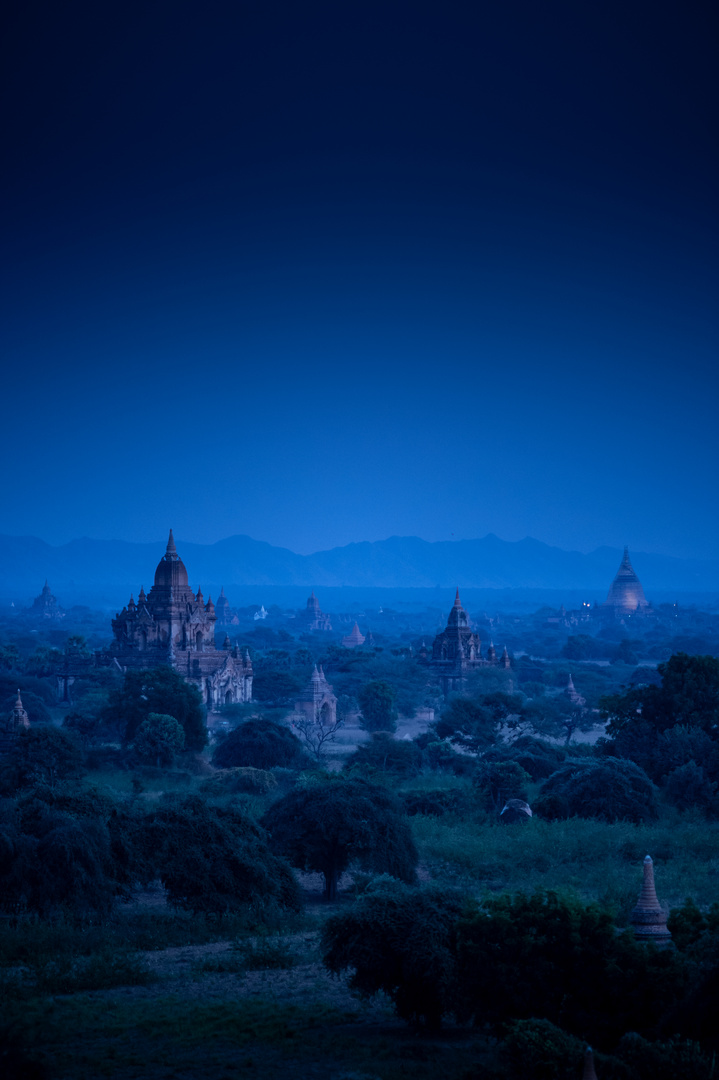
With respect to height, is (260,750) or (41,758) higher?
(41,758)

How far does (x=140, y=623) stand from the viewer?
220 feet

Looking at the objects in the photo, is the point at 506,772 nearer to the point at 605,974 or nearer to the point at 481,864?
the point at 481,864

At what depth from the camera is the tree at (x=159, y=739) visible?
44.0 metres

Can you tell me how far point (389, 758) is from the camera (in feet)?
145

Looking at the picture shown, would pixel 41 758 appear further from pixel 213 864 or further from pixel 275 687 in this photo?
pixel 275 687

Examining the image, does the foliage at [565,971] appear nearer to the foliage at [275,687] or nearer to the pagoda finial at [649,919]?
the pagoda finial at [649,919]

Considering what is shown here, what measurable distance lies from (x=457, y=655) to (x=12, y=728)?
38179mm

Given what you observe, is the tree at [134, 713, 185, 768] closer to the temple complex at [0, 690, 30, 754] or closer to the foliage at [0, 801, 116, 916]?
the temple complex at [0, 690, 30, 754]

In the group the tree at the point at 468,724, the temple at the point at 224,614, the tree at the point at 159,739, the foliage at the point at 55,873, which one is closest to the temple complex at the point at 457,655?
the tree at the point at 468,724

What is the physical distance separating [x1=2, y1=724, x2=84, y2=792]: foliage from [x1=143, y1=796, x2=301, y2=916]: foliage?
12.2 metres

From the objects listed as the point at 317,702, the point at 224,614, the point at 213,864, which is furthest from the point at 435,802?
the point at 224,614

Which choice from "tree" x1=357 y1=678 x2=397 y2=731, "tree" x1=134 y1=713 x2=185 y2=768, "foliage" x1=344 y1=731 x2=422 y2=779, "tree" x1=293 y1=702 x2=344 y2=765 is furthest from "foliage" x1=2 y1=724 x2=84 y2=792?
"tree" x1=357 y1=678 x2=397 y2=731

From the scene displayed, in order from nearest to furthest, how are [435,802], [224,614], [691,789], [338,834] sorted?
[338,834]
[435,802]
[691,789]
[224,614]

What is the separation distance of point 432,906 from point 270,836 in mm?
8570
